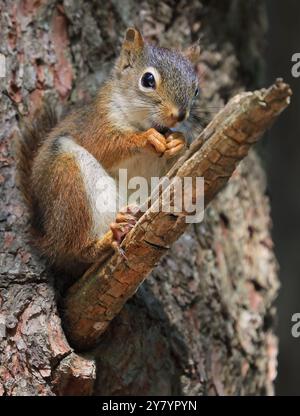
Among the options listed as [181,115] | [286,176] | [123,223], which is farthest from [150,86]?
[286,176]

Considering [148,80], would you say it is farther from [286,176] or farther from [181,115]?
[286,176]

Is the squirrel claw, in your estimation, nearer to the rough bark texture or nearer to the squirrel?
the squirrel

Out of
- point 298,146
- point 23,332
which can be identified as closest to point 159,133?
point 23,332

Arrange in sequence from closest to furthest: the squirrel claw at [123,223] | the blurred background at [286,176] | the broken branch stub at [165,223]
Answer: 1. the broken branch stub at [165,223]
2. the squirrel claw at [123,223]
3. the blurred background at [286,176]

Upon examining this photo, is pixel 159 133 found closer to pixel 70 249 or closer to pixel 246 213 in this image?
pixel 70 249

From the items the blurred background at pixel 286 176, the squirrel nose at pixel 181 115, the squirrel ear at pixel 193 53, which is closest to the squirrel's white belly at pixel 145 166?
the squirrel nose at pixel 181 115

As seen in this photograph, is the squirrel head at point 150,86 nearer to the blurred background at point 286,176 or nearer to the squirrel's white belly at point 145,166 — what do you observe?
the squirrel's white belly at point 145,166
